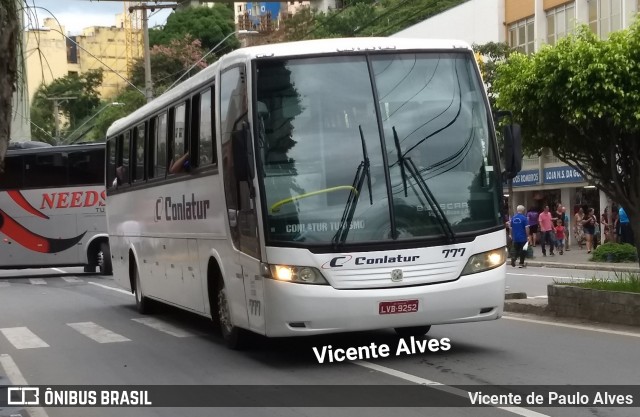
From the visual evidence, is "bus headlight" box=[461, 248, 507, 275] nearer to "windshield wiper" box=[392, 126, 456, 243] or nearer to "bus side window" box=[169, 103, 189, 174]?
"windshield wiper" box=[392, 126, 456, 243]

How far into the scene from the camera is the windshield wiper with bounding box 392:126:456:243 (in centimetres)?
1083

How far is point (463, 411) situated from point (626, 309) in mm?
5814

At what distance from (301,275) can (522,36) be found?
39139 millimetres

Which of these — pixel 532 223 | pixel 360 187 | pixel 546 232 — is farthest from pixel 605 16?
pixel 360 187

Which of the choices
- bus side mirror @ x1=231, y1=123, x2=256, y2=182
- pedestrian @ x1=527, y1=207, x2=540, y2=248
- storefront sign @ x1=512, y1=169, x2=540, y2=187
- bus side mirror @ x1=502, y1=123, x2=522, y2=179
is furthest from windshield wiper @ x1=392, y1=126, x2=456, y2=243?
storefront sign @ x1=512, y1=169, x2=540, y2=187

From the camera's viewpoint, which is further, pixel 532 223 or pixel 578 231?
pixel 578 231

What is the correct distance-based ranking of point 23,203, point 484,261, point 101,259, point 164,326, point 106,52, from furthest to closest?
point 106,52, point 101,259, point 23,203, point 164,326, point 484,261

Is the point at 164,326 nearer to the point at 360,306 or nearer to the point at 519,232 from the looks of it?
the point at 360,306

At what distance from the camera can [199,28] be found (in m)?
90.4

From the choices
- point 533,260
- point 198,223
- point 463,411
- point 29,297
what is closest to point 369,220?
point 463,411

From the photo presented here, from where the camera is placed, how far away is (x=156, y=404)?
9547mm

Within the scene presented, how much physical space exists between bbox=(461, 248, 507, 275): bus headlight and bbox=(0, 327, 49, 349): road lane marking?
662cm

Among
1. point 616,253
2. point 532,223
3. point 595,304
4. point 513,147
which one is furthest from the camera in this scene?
point 532,223

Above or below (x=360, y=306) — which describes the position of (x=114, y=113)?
above
